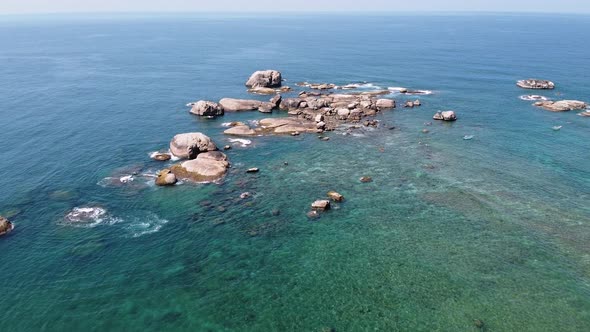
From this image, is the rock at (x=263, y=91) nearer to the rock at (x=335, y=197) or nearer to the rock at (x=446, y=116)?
the rock at (x=446, y=116)

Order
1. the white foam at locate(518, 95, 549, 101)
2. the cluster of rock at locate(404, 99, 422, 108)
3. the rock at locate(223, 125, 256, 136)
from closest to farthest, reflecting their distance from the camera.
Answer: the rock at locate(223, 125, 256, 136) < the cluster of rock at locate(404, 99, 422, 108) < the white foam at locate(518, 95, 549, 101)

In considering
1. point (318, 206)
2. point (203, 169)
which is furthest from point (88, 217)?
point (318, 206)

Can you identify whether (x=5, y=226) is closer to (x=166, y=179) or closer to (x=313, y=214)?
(x=166, y=179)

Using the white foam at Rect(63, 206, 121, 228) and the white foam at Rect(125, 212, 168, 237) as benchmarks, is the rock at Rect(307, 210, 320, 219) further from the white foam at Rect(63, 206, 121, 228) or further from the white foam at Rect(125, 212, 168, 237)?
the white foam at Rect(63, 206, 121, 228)

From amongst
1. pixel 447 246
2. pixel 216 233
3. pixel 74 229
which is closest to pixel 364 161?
pixel 447 246

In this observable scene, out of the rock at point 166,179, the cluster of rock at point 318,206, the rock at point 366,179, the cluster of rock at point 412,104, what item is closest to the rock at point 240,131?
the rock at point 166,179

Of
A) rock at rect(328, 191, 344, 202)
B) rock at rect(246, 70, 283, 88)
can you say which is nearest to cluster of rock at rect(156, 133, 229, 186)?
rock at rect(328, 191, 344, 202)

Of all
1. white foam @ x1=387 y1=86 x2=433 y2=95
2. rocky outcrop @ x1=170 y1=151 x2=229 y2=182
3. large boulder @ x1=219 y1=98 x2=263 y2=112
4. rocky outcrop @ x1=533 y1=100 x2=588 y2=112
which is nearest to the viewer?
rocky outcrop @ x1=170 y1=151 x2=229 y2=182
